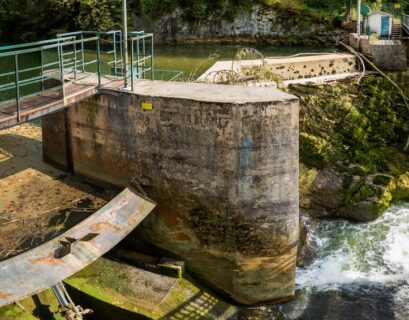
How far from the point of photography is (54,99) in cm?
1081

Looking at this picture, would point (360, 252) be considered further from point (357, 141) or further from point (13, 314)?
point (13, 314)

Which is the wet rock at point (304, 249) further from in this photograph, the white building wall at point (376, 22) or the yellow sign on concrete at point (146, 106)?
the white building wall at point (376, 22)

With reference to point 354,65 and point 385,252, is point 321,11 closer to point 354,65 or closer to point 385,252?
point 354,65

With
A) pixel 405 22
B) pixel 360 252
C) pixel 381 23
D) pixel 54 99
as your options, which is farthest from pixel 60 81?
pixel 405 22

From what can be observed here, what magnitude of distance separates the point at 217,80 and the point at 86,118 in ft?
14.3

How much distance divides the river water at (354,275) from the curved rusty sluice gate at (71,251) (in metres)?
2.73

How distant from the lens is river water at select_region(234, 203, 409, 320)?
1063cm

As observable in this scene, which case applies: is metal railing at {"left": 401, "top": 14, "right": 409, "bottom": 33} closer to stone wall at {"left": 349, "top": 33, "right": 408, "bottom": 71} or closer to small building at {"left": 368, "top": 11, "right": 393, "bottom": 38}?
small building at {"left": 368, "top": 11, "right": 393, "bottom": 38}

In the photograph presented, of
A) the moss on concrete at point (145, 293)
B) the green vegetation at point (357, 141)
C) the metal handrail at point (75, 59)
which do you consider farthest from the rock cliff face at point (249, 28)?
the moss on concrete at point (145, 293)

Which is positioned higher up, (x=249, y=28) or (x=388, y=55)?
(x=249, y=28)

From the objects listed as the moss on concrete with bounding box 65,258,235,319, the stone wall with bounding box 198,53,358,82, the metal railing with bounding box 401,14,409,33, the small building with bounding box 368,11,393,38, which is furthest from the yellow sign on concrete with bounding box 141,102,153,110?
the metal railing with bounding box 401,14,409,33

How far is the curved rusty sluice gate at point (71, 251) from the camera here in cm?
862

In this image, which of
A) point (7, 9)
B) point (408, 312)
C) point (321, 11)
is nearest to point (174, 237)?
point (408, 312)

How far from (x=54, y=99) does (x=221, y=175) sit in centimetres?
339
